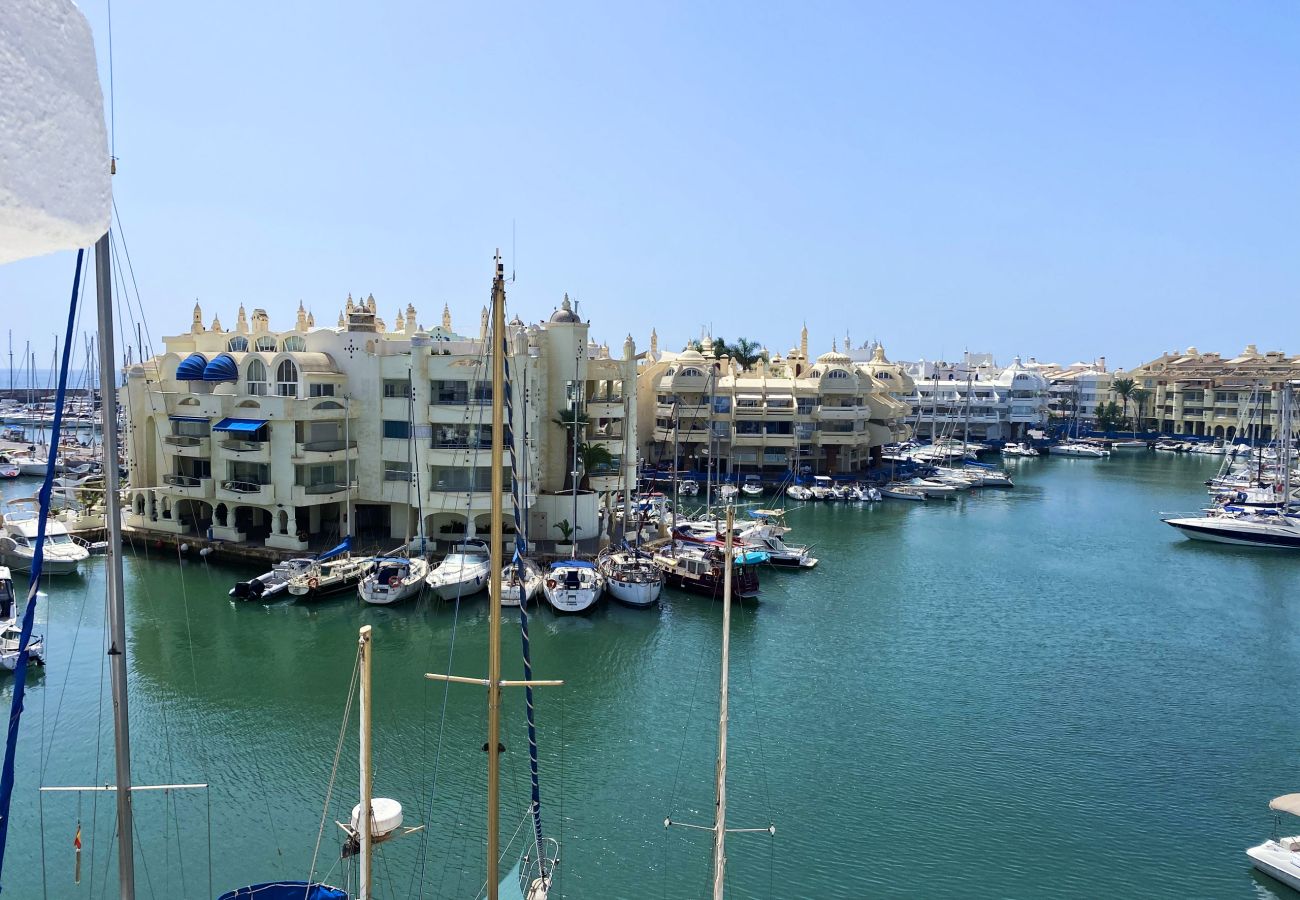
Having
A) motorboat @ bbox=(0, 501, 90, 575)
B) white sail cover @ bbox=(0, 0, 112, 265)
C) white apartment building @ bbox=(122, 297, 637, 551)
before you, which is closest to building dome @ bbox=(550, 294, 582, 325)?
white apartment building @ bbox=(122, 297, 637, 551)

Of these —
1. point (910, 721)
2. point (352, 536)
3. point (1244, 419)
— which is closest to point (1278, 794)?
point (910, 721)

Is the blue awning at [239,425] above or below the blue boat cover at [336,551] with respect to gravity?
above

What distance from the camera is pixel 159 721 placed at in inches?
884

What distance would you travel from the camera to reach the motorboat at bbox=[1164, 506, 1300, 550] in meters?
47.5

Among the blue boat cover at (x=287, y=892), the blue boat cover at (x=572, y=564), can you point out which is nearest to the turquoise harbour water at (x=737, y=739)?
the blue boat cover at (x=572, y=564)

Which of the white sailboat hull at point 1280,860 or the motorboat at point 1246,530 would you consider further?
the motorboat at point 1246,530

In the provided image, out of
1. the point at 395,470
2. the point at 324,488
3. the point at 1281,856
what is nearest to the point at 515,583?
the point at 395,470

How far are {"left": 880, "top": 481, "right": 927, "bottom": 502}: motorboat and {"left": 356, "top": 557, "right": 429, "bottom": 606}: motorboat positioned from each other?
38.1 m

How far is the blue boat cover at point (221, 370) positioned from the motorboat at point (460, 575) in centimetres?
1201

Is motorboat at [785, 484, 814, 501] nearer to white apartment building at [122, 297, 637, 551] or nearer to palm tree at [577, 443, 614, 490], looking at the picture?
white apartment building at [122, 297, 637, 551]

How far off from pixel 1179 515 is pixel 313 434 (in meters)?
48.2

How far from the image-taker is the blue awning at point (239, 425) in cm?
3594

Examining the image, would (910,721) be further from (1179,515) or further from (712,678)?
(1179,515)

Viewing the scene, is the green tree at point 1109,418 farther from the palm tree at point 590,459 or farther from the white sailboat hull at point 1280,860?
the white sailboat hull at point 1280,860
